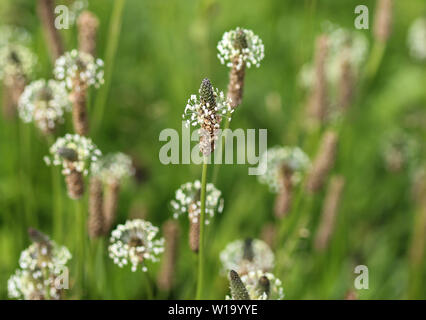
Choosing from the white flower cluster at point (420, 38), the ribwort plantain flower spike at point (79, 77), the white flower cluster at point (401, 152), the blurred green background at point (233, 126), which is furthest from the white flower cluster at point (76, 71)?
the white flower cluster at point (420, 38)

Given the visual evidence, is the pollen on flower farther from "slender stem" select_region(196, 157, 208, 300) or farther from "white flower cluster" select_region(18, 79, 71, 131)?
"white flower cluster" select_region(18, 79, 71, 131)

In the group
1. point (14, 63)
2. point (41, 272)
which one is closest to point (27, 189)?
point (14, 63)

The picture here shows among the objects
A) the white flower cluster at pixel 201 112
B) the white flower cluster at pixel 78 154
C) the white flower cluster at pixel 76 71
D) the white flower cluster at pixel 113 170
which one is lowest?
the white flower cluster at pixel 113 170

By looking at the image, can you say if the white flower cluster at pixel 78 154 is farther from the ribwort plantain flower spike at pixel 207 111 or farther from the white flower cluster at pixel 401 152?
the white flower cluster at pixel 401 152

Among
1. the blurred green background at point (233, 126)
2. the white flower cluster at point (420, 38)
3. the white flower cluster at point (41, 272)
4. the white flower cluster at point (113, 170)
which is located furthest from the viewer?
the white flower cluster at point (420, 38)

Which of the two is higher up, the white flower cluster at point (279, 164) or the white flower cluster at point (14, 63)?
the white flower cluster at point (14, 63)

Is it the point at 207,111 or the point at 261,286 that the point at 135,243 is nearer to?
the point at 261,286

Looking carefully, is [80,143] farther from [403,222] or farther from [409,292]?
[403,222]
